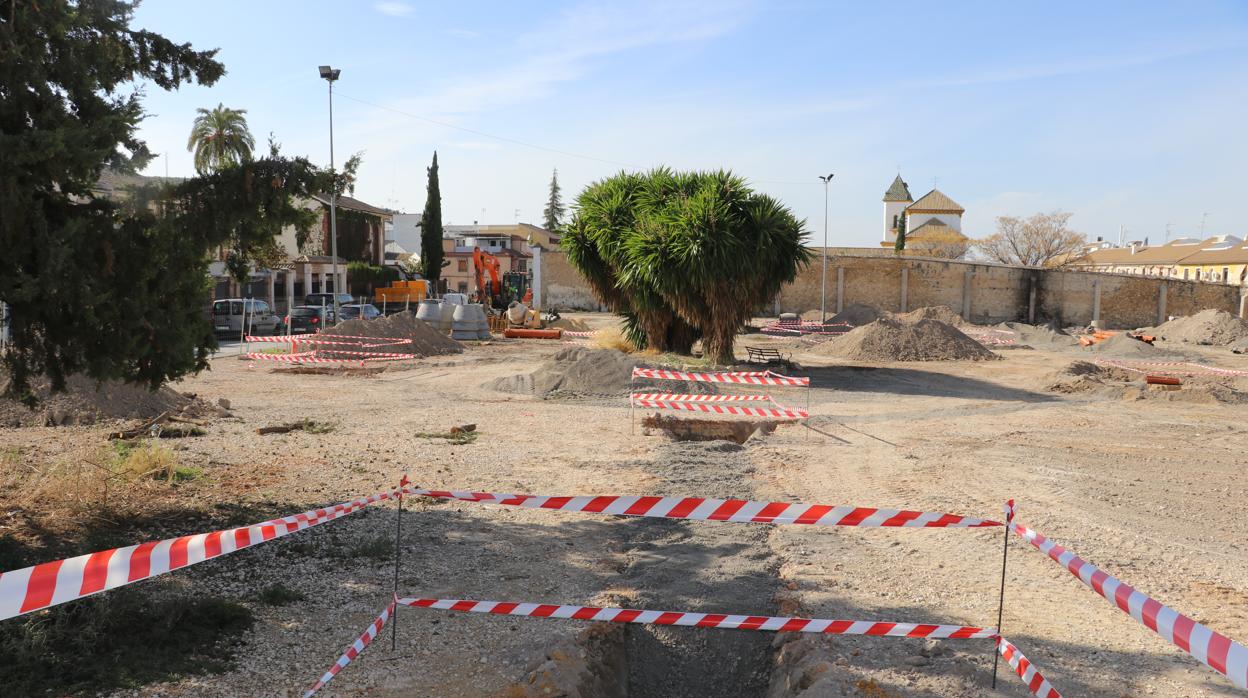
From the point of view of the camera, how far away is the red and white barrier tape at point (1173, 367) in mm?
25547

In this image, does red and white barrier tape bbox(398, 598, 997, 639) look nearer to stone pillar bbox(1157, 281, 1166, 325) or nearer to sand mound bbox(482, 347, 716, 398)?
sand mound bbox(482, 347, 716, 398)

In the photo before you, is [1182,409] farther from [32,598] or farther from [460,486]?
[32,598]

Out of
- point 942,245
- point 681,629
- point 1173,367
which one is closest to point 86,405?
point 681,629

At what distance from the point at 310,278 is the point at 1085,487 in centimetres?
4877

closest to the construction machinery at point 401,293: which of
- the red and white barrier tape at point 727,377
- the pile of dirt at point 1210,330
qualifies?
the red and white barrier tape at point 727,377

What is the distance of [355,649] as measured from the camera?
5141mm

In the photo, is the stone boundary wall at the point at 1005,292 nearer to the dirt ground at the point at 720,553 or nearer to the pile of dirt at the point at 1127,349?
the pile of dirt at the point at 1127,349

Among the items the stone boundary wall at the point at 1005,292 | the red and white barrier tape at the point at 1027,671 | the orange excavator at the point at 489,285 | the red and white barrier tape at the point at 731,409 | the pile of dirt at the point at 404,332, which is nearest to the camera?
the red and white barrier tape at the point at 1027,671

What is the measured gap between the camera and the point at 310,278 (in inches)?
2041

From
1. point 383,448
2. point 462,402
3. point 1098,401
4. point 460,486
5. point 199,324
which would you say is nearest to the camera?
point 199,324

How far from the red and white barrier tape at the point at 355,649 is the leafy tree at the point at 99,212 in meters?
2.79

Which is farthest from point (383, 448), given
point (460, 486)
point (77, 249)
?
point (77, 249)

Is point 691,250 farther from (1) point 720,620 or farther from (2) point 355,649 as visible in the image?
(2) point 355,649

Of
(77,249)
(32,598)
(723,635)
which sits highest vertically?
(77,249)
